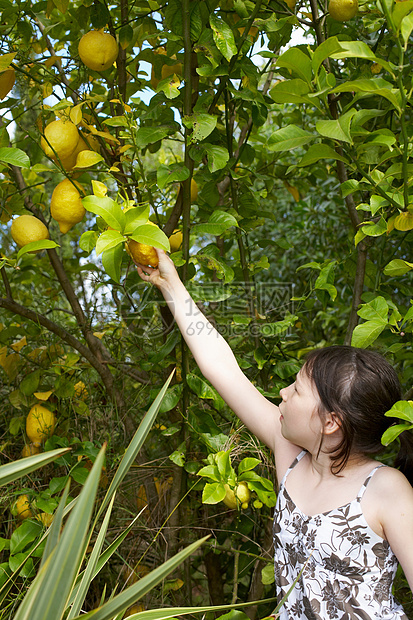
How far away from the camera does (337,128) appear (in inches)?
34.3

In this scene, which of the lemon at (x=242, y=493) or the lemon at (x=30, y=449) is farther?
the lemon at (x=30, y=449)

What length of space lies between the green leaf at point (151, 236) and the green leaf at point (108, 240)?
0.07ft

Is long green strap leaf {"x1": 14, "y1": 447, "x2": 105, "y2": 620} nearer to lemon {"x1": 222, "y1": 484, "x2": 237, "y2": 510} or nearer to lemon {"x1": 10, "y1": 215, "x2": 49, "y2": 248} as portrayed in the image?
lemon {"x1": 222, "y1": 484, "x2": 237, "y2": 510}

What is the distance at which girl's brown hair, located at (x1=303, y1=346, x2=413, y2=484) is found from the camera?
1002mm

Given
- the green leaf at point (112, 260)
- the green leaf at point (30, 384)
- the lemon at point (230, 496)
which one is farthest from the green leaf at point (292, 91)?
the green leaf at point (30, 384)

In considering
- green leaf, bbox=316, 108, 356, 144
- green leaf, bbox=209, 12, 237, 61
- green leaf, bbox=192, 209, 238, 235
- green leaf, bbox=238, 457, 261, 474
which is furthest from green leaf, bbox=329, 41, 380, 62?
green leaf, bbox=238, 457, 261, 474

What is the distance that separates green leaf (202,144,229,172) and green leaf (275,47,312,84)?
→ 9.1 inches

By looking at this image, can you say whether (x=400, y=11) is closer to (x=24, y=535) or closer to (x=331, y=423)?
(x=331, y=423)

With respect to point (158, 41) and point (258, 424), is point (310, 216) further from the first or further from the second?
point (258, 424)

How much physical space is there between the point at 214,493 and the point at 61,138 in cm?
70

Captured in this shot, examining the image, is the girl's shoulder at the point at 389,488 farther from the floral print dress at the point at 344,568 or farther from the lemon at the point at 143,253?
the lemon at the point at 143,253

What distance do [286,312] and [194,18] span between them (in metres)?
0.73

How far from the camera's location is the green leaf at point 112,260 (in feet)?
2.86

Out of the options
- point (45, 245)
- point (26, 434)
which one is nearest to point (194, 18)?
point (45, 245)
